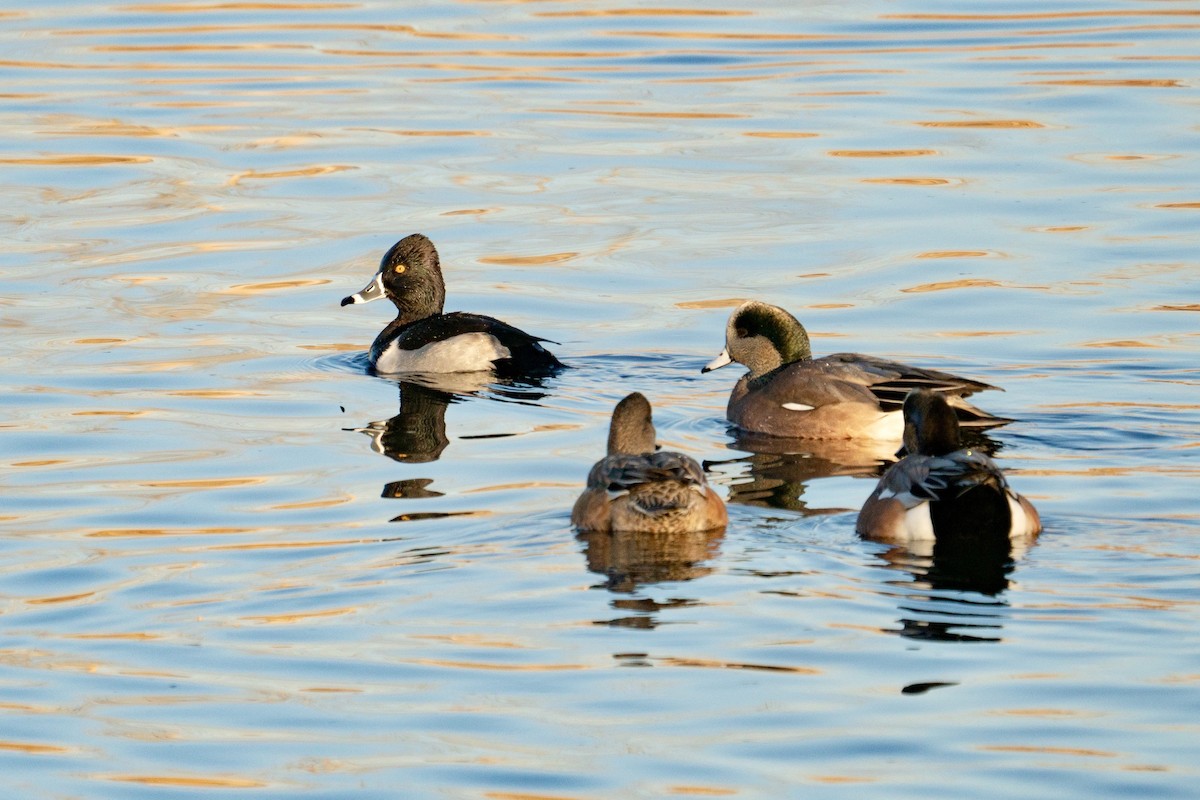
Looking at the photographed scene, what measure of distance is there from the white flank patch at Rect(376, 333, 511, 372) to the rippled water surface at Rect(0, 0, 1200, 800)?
1.03 ft

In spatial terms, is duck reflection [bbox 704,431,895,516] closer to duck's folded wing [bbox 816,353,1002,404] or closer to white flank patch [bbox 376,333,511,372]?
duck's folded wing [bbox 816,353,1002,404]

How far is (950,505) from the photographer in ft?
31.8

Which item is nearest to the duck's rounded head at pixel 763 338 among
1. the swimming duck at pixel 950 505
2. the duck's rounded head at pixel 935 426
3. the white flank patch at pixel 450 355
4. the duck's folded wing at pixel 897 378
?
the duck's folded wing at pixel 897 378

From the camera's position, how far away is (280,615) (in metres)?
8.87

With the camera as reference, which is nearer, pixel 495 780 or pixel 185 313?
pixel 495 780

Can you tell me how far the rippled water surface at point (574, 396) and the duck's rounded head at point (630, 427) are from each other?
60cm

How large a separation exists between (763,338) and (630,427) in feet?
11.1

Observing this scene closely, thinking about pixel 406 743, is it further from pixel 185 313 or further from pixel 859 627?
pixel 185 313

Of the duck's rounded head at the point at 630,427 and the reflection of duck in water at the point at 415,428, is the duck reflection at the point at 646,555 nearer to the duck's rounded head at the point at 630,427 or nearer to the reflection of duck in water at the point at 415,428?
the duck's rounded head at the point at 630,427

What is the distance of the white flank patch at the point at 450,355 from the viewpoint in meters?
14.9

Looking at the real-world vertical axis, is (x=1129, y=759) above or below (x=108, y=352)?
below

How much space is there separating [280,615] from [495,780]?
214 cm

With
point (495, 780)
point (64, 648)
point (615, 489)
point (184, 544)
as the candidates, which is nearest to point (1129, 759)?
point (495, 780)

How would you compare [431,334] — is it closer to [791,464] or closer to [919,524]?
[791,464]
